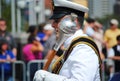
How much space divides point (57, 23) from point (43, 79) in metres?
0.49

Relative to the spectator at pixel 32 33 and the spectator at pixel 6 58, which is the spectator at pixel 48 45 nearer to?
the spectator at pixel 32 33

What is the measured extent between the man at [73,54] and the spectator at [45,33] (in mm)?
7570

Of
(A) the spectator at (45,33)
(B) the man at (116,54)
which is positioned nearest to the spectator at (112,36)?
(B) the man at (116,54)

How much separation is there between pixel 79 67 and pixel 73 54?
0.15 m

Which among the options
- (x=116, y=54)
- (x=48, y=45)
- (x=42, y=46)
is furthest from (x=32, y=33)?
(x=116, y=54)

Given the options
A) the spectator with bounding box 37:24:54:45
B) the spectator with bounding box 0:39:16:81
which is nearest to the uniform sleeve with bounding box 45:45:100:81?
the spectator with bounding box 0:39:16:81

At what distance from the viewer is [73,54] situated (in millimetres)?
4273

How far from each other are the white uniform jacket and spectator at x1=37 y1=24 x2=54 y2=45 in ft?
25.3

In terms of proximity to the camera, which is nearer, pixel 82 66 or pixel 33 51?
pixel 82 66

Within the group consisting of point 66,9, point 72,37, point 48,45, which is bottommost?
point 48,45

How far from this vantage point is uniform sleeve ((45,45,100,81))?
4.15 metres

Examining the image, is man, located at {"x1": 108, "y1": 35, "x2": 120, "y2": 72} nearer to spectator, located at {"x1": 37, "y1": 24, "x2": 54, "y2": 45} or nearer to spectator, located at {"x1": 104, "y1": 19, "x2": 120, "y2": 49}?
spectator, located at {"x1": 104, "y1": 19, "x2": 120, "y2": 49}

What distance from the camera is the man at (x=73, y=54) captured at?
4168mm

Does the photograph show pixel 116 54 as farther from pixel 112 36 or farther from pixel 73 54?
pixel 73 54
